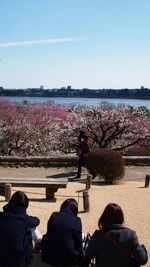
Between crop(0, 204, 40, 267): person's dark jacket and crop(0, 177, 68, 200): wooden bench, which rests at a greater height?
crop(0, 204, 40, 267): person's dark jacket

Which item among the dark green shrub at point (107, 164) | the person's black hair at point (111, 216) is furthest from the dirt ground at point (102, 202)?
the person's black hair at point (111, 216)

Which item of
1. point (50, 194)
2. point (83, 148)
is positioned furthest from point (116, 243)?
point (83, 148)

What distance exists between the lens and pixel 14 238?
6.26m

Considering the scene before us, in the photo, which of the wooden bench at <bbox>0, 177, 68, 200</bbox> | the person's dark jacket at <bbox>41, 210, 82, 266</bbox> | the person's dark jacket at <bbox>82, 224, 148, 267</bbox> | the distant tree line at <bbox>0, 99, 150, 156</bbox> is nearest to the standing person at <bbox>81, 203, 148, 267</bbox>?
the person's dark jacket at <bbox>82, 224, 148, 267</bbox>

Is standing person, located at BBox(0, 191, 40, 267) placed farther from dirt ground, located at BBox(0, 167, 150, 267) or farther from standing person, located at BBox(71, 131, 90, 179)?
standing person, located at BBox(71, 131, 90, 179)

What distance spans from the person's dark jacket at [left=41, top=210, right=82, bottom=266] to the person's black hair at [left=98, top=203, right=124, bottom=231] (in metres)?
0.78

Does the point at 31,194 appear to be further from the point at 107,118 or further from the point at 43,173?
the point at 107,118

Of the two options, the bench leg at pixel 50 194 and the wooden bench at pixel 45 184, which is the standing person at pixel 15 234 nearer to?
the wooden bench at pixel 45 184

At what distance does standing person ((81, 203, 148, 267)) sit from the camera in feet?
18.7

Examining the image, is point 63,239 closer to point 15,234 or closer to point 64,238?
point 64,238

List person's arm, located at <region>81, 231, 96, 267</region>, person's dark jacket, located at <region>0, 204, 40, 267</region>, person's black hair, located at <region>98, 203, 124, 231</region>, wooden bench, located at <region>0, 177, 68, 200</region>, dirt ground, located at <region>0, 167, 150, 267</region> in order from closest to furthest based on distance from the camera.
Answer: person's black hair, located at <region>98, 203, 124, 231</region> < person's arm, located at <region>81, 231, 96, 267</region> < person's dark jacket, located at <region>0, 204, 40, 267</region> < dirt ground, located at <region>0, 167, 150, 267</region> < wooden bench, located at <region>0, 177, 68, 200</region>

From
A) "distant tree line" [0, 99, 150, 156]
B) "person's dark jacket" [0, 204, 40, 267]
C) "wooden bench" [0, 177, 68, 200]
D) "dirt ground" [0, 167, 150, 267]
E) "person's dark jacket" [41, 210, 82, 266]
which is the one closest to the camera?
"person's dark jacket" [0, 204, 40, 267]

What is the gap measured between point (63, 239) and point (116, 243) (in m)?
0.92

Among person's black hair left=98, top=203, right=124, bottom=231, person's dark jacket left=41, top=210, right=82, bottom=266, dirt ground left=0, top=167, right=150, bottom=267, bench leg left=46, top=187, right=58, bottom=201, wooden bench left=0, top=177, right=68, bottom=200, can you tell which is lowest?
dirt ground left=0, top=167, right=150, bottom=267
